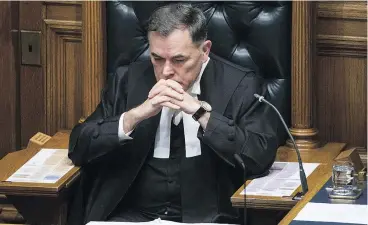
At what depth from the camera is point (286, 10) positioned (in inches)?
203

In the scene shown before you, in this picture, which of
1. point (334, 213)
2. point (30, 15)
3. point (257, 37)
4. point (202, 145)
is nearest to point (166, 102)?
point (202, 145)

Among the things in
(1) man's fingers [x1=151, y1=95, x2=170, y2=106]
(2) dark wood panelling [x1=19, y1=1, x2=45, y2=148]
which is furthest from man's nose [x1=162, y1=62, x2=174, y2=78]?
(2) dark wood panelling [x1=19, y1=1, x2=45, y2=148]

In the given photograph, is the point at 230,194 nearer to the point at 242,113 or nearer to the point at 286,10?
the point at 242,113

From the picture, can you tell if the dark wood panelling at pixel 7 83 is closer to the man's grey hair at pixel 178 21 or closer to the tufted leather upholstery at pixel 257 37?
the tufted leather upholstery at pixel 257 37

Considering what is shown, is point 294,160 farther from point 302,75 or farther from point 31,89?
point 31,89

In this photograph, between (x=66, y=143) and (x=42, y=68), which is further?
(x=42, y=68)

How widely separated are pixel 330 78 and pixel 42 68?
1.35 meters

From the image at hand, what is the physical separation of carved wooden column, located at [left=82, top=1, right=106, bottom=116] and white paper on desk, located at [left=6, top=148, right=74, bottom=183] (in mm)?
350

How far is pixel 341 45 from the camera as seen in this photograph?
5273 millimetres

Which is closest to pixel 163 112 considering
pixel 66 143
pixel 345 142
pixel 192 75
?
pixel 192 75

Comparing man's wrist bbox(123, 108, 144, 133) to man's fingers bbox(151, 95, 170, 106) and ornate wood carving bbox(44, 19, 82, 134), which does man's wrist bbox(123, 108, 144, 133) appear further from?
ornate wood carving bbox(44, 19, 82, 134)

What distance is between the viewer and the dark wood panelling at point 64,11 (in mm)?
5574

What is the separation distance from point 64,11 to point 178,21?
1.03 m

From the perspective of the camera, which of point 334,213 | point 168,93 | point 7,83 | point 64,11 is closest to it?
point 334,213
